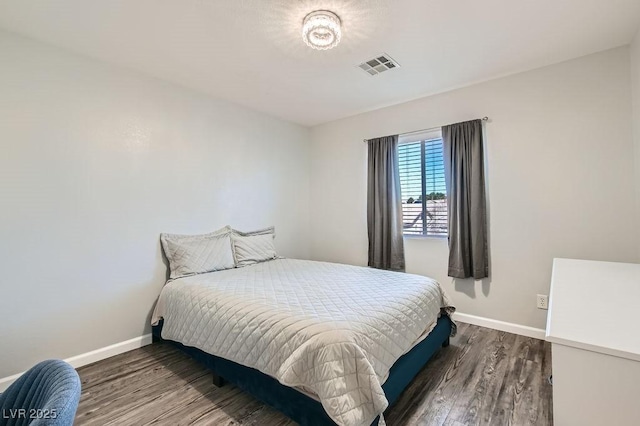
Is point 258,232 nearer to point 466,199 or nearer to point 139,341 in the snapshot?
point 139,341

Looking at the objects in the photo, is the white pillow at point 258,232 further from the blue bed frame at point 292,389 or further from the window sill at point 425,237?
the window sill at point 425,237

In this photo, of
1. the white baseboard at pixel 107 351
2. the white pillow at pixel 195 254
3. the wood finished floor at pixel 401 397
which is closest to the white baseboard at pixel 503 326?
the wood finished floor at pixel 401 397

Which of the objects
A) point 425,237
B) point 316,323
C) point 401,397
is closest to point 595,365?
point 316,323

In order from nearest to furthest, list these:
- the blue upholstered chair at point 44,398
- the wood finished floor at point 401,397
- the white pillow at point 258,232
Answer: the blue upholstered chair at point 44,398
the wood finished floor at point 401,397
the white pillow at point 258,232

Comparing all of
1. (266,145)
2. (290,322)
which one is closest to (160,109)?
(266,145)

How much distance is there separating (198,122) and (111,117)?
822mm

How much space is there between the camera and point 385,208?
3592 mm

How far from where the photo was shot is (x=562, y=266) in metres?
2.06

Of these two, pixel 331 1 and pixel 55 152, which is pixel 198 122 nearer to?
pixel 55 152

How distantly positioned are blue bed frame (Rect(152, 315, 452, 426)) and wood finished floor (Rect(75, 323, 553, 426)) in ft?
0.35

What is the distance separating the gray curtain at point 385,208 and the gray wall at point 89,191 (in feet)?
6.10

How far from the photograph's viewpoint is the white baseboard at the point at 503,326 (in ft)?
8.82

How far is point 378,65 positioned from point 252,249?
2.36 meters

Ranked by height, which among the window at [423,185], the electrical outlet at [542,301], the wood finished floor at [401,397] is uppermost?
the window at [423,185]
